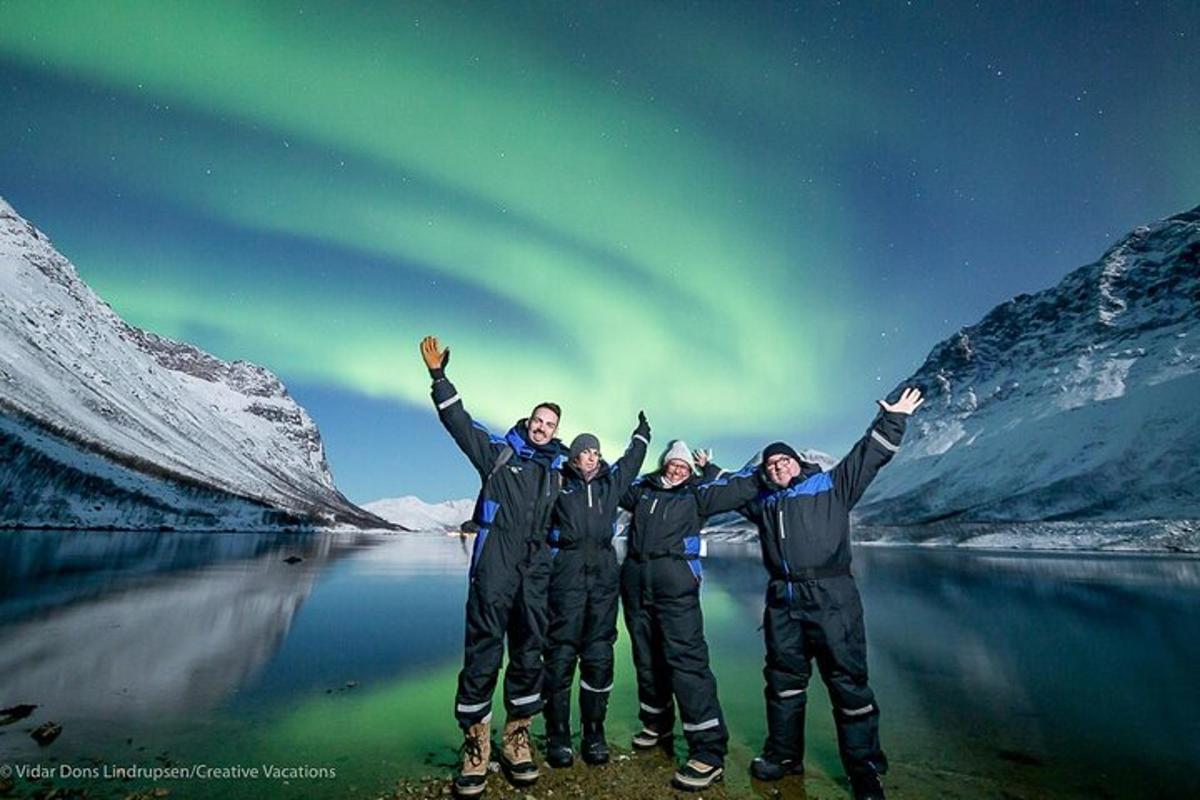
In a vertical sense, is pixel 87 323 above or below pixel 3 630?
above

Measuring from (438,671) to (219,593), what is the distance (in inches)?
510

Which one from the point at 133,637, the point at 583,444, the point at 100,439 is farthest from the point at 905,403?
the point at 100,439

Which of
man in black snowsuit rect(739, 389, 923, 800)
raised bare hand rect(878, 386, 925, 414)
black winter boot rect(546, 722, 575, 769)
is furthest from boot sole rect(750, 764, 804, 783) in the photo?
raised bare hand rect(878, 386, 925, 414)

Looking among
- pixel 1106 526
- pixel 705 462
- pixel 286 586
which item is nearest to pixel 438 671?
pixel 705 462

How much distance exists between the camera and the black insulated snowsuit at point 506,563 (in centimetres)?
584

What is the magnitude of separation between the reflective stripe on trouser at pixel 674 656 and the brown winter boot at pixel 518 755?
1.38 m

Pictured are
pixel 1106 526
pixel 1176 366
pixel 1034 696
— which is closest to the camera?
pixel 1034 696

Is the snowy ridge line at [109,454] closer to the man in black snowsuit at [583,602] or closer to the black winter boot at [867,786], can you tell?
the man in black snowsuit at [583,602]

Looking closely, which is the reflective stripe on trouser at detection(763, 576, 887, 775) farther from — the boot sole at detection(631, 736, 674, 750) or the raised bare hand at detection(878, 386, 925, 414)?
the raised bare hand at detection(878, 386, 925, 414)

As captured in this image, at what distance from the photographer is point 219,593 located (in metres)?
19.0

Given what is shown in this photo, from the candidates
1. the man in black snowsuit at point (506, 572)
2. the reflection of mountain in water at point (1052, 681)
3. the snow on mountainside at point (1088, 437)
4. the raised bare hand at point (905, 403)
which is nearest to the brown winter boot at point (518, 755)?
the man in black snowsuit at point (506, 572)

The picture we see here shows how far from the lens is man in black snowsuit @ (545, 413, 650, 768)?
20.9ft

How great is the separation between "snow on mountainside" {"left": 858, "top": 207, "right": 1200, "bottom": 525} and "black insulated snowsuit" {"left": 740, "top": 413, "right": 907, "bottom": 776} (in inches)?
4690

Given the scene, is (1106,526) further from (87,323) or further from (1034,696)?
(87,323)
